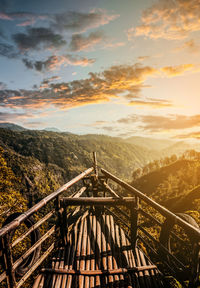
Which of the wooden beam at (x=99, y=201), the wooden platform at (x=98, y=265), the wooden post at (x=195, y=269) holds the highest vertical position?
the wooden beam at (x=99, y=201)

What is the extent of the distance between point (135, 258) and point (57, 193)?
8.73ft

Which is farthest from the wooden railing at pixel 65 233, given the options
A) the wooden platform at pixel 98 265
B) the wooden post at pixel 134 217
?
the wooden platform at pixel 98 265

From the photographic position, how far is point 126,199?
3986 mm

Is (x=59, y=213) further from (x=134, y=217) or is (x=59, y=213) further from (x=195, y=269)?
(x=195, y=269)

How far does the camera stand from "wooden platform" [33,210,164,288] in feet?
11.4

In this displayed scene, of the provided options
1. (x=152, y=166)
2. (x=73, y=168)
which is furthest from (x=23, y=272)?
(x=73, y=168)

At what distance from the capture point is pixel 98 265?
389 cm

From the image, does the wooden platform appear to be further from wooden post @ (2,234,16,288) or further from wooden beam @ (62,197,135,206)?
wooden beam @ (62,197,135,206)

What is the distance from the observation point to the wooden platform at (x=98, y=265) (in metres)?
3.47

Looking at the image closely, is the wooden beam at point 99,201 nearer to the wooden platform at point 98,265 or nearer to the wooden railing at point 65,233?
the wooden railing at point 65,233

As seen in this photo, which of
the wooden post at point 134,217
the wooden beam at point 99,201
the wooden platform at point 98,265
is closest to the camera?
the wooden platform at point 98,265

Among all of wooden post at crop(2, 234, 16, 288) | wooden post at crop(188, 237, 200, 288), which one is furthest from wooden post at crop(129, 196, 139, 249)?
wooden post at crop(2, 234, 16, 288)

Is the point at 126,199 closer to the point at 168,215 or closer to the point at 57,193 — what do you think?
the point at 168,215

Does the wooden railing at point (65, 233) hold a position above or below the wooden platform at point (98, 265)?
above
